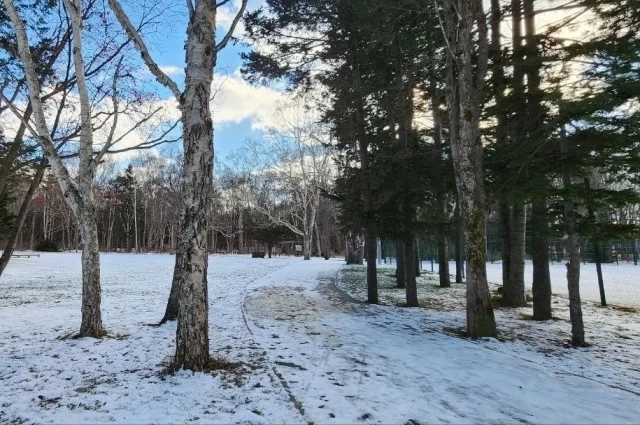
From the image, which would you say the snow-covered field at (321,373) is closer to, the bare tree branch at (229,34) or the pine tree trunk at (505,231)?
the pine tree trunk at (505,231)

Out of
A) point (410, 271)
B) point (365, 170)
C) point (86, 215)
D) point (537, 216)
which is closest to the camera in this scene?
point (86, 215)

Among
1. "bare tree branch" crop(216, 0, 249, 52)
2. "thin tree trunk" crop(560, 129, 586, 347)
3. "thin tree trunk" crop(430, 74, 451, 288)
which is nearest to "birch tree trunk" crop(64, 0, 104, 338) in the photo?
"bare tree branch" crop(216, 0, 249, 52)

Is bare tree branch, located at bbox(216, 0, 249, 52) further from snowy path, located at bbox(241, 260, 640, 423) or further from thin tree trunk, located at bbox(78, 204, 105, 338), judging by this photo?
snowy path, located at bbox(241, 260, 640, 423)

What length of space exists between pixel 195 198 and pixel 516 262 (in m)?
8.35

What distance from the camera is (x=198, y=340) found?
4355 mm

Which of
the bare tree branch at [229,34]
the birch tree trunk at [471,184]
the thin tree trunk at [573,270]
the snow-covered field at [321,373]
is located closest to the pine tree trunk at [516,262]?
the snow-covered field at [321,373]

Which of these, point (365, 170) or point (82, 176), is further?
point (365, 170)

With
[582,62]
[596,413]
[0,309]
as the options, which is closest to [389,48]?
[582,62]

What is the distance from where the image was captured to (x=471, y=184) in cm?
647

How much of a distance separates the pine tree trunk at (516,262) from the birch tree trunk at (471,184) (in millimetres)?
3712

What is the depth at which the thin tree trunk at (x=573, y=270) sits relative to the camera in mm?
6070

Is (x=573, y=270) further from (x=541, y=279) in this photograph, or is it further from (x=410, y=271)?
(x=410, y=271)

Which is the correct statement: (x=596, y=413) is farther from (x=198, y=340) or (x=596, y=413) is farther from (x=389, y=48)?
(x=389, y=48)

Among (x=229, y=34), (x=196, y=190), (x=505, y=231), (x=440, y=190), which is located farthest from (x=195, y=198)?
(x=505, y=231)
